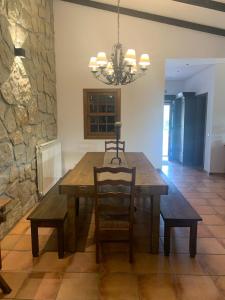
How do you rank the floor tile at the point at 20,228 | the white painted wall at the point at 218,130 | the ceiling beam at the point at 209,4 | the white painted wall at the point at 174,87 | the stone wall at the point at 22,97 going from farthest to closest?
the white painted wall at the point at 174,87
the white painted wall at the point at 218,130
the ceiling beam at the point at 209,4
the floor tile at the point at 20,228
the stone wall at the point at 22,97

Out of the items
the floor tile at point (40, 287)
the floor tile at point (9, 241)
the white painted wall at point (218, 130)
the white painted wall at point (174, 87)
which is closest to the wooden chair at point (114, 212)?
the floor tile at point (40, 287)

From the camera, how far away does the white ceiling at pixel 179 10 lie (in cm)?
441

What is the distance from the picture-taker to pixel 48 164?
4570mm

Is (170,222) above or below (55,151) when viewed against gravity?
below

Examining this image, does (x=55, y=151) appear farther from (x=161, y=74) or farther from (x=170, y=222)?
(x=170, y=222)

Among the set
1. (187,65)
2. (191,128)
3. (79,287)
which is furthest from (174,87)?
(79,287)

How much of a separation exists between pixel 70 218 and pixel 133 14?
4347 millimetres

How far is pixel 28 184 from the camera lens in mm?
3797

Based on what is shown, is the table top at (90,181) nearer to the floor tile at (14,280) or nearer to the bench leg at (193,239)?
the bench leg at (193,239)

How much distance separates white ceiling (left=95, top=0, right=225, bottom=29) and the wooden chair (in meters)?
3.56

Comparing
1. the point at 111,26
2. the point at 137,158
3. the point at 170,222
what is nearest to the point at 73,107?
the point at 111,26

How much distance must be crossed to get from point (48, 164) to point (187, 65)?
4.06 m

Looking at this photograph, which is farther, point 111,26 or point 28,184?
point 111,26

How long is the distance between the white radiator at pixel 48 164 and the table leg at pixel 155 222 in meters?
2.27
